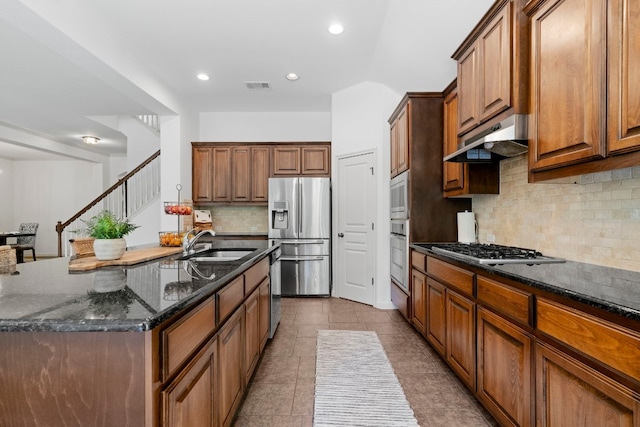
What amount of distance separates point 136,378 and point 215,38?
342 cm

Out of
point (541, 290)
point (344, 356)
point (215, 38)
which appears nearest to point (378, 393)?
point (344, 356)

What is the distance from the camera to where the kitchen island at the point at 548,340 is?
1043 mm

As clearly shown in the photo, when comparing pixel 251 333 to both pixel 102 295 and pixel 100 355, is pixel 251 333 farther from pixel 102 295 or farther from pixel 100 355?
pixel 100 355

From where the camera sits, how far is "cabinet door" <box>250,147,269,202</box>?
531 cm

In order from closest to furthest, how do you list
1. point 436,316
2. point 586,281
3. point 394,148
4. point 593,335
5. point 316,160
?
point 593,335
point 586,281
point 436,316
point 394,148
point 316,160

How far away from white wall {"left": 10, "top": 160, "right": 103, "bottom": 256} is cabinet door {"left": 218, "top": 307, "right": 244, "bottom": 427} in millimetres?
9876

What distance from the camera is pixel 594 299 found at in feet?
3.62

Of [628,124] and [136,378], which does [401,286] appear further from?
[136,378]

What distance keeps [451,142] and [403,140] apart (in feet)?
1.90

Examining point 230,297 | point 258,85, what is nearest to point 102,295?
point 230,297

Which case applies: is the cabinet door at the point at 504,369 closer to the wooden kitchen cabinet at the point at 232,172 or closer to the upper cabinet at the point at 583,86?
the upper cabinet at the point at 583,86

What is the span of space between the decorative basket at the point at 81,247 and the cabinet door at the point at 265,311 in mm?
1183

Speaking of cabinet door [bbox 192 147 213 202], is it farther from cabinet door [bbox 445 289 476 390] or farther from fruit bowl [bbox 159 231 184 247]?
cabinet door [bbox 445 289 476 390]

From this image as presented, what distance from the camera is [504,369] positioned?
162 centimetres
